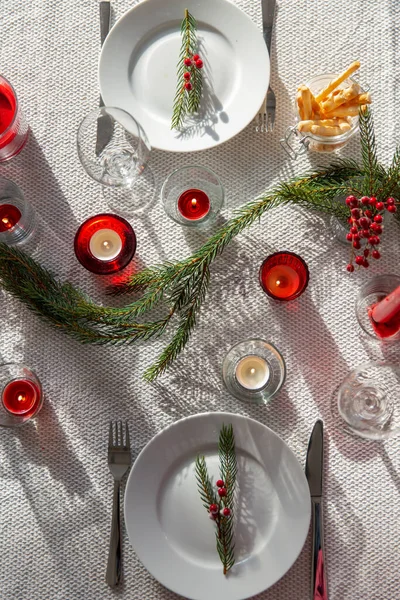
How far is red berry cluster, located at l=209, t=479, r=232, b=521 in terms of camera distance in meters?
1.03

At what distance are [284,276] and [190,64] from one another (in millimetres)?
383

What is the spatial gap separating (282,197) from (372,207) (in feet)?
0.49

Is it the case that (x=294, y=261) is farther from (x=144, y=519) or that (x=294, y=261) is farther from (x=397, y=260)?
(x=144, y=519)

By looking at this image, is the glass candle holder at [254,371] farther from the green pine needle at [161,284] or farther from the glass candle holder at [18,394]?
the glass candle holder at [18,394]

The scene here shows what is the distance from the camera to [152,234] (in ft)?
3.72

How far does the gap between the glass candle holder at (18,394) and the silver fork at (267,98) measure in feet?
1.84

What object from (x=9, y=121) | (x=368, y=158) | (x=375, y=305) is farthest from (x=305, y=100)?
(x=9, y=121)

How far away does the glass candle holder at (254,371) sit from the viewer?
107cm

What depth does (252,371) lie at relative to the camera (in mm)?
1087

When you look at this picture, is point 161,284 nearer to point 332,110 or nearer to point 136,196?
point 136,196

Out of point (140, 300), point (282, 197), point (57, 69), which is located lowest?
point (140, 300)

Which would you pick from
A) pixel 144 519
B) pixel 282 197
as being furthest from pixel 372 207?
pixel 144 519

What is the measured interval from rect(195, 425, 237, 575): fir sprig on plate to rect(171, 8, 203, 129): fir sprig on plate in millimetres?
519

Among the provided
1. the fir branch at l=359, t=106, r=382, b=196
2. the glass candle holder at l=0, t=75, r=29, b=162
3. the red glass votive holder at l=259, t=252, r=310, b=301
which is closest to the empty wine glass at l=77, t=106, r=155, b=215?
the glass candle holder at l=0, t=75, r=29, b=162
